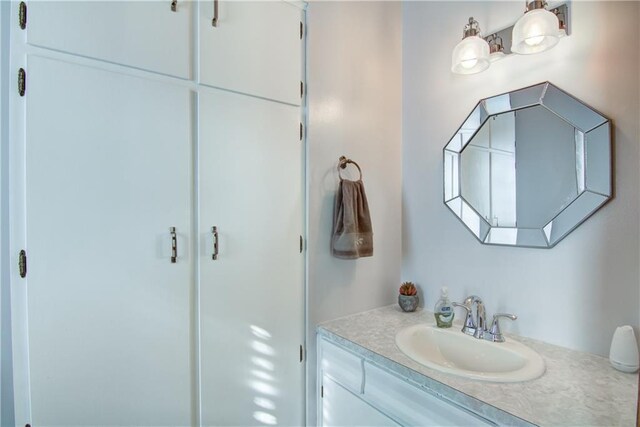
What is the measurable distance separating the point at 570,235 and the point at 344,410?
1165 mm

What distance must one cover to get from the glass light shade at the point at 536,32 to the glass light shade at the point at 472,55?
14 cm

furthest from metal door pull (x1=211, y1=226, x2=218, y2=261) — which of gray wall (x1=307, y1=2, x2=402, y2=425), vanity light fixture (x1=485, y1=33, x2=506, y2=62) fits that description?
vanity light fixture (x1=485, y1=33, x2=506, y2=62)

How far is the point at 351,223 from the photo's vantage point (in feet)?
5.00

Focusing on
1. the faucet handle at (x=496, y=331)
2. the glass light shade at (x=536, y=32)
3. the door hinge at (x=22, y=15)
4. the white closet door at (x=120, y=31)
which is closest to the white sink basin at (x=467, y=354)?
the faucet handle at (x=496, y=331)

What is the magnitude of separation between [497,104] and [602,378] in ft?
3.63

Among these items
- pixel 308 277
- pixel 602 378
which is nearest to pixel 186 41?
pixel 308 277

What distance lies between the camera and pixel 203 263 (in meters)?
1.23

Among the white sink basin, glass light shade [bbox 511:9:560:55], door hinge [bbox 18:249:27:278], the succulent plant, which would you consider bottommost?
the white sink basin

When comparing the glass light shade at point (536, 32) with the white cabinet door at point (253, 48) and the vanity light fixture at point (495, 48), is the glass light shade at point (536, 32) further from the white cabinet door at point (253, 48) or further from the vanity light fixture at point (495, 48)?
the white cabinet door at point (253, 48)

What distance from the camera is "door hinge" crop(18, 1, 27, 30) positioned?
94cm

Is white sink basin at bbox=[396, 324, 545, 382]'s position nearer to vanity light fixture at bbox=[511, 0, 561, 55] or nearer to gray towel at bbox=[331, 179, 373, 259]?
gray towel at bbox=[331, 179, 373, 259]

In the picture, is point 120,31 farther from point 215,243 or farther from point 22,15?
point 215,243

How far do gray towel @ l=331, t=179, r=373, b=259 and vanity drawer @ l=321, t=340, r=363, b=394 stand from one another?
42cm

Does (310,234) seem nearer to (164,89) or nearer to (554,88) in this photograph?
(164,89)
